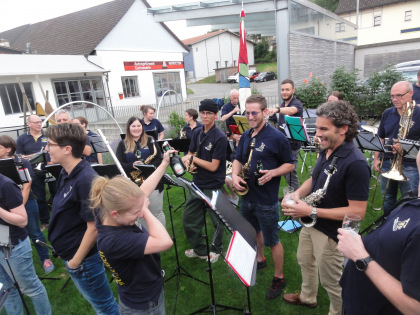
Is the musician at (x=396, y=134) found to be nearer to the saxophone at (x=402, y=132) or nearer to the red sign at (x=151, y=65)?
the saxophone at (x=402, y=132)

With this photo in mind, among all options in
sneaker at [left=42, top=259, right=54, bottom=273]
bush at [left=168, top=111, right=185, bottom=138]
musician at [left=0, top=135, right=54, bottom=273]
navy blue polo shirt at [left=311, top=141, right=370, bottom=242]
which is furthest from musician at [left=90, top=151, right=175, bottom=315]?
bush at [left=168, top=111, right=185, bottom=138]

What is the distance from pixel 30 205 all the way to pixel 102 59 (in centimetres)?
1819

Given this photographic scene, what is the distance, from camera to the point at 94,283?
265cm

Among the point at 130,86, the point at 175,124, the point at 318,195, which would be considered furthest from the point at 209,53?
the point at 318,195

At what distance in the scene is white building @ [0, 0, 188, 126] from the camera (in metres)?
16.6

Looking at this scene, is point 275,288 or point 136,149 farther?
point 136,149

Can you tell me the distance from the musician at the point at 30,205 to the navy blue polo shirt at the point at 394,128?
18.2 ft

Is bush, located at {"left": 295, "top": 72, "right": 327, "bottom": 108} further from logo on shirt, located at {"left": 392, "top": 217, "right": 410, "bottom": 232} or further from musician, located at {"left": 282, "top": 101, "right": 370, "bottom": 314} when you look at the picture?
logo on shirt, located at {"left": 392, "top": 217, "right": 410, "bottom": 232}

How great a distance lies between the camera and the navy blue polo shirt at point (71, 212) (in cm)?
237

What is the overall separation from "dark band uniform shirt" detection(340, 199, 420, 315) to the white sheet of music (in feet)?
2.33

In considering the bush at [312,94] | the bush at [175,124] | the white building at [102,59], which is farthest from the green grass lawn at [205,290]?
the white building at [102,59]

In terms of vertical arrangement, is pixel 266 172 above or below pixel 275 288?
above

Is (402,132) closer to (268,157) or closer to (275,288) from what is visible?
(268,157)

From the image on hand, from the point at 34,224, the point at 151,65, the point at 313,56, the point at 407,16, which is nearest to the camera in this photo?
the point at 34,224
